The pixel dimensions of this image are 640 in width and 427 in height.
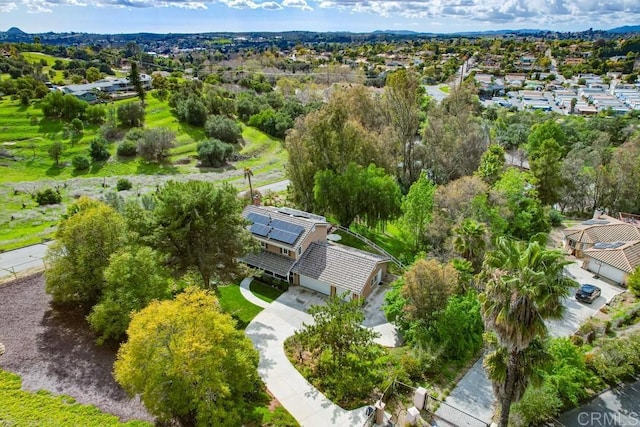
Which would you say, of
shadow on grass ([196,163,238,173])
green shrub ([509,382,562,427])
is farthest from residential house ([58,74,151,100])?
green shrub ([509,382,562,427])

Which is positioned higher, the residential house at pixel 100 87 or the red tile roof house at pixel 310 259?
the residential house at pixel 100 87

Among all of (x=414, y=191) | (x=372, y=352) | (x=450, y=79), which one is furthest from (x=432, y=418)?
(x=450, y=79)

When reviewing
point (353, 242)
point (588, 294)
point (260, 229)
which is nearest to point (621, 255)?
point (588, 294)

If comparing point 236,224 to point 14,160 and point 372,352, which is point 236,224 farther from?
point 14,160

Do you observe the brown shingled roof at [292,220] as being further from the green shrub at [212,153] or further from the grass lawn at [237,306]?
the green shrub at [212,153]

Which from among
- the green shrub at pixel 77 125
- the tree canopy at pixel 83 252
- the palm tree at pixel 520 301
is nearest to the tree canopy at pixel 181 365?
the tree canopy at pixel 83 252

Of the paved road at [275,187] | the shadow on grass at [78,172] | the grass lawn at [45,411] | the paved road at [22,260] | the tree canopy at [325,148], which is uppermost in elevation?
the tree canopy at [325,148]
